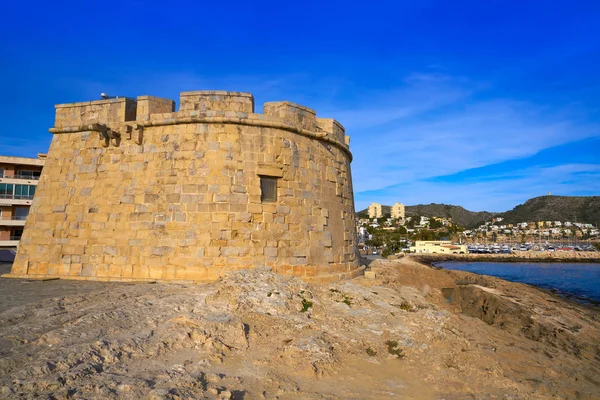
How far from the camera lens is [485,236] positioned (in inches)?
4545

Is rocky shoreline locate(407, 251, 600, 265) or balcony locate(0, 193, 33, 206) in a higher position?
balcony locate(0, 193, 33, 206)

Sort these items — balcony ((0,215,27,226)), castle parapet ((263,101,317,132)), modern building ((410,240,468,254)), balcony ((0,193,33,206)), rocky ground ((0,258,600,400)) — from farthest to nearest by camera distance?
modern building ((410,240,468,254))
balcony ((0,193,33,206))
balcony ((0,215,27,226))
castle parapet ((263,101,317,132))
rocky ground ((0,258,600,400))

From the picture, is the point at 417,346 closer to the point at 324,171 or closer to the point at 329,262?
the point at 329,262

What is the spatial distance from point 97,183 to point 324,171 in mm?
6196

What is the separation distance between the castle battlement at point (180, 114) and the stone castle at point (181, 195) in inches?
1.1

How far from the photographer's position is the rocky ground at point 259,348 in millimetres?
3859

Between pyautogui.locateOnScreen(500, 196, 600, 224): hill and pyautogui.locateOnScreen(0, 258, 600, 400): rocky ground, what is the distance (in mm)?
132030

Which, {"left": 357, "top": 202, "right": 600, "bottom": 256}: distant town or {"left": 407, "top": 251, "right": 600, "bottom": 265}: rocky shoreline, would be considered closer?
{"left": 407, "top": 251, "right": 600, "bottom": 265}: rocky shoreline

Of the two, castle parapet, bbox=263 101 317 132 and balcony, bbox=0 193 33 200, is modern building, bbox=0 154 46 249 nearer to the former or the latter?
balcony, bbox=0 193 33 200

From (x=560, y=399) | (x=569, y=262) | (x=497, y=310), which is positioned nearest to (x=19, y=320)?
(x=560, y=399)

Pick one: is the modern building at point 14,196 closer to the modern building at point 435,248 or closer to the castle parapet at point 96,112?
the castle parapet at point 96,112

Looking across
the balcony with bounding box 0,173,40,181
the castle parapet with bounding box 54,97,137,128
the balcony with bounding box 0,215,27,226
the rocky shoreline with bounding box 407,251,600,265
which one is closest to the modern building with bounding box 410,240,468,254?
the rocky shoreline with bounding box 407,251,600,265

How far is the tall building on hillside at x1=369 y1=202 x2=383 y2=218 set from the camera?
149575mm

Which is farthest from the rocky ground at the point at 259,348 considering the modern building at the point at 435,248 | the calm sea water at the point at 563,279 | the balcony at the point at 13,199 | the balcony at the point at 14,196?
the modern building at the point at 435,248
